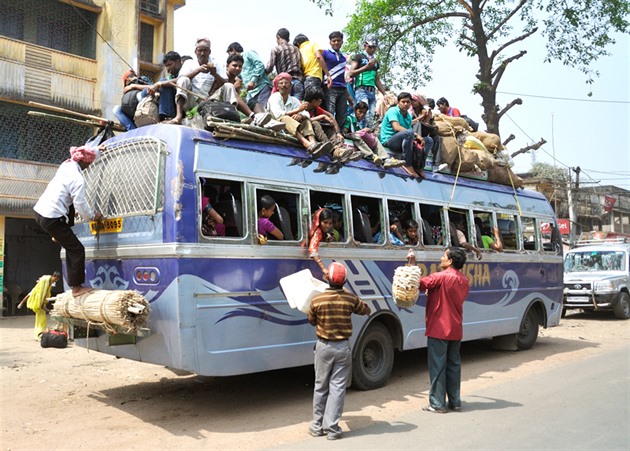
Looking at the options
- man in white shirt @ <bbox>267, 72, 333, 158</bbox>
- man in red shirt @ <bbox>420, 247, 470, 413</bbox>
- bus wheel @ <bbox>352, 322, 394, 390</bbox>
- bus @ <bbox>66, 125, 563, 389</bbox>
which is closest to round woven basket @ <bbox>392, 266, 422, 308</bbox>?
man in red shirt @ <bbox>420, 247, 470, 413</bbox>

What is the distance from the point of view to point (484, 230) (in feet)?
31.3

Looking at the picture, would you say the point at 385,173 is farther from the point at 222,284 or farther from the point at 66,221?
the point at 66,221

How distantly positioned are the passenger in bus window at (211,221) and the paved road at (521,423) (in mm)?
2103

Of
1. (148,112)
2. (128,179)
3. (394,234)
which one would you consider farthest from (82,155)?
(394,234)

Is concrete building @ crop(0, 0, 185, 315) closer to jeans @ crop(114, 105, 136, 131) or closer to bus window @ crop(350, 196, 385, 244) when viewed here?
jeans @ crop(114, 105, 136, 131)

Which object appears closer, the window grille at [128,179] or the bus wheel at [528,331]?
the window grille at [128,179]

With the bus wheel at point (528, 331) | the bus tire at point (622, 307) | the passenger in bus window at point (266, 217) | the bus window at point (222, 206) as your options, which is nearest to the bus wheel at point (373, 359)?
the passenger in bus window at point (266, 217)

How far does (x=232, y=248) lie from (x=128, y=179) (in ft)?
4.27

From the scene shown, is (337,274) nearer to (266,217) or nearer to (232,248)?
(232,248)

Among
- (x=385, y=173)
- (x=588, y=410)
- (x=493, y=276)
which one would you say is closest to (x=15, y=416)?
(x=385, y=173)

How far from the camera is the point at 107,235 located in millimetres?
6094

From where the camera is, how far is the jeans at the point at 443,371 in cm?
607

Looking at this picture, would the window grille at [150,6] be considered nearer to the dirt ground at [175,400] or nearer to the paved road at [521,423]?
the dirt ground at [175,400]

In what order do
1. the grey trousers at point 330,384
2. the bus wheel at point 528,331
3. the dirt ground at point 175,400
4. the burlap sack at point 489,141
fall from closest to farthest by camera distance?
the grey trousers at point 330,384 → the dirt ground at point 175,400 → the burlap sack at point 489,141 → the bus wheel at point 528,331
